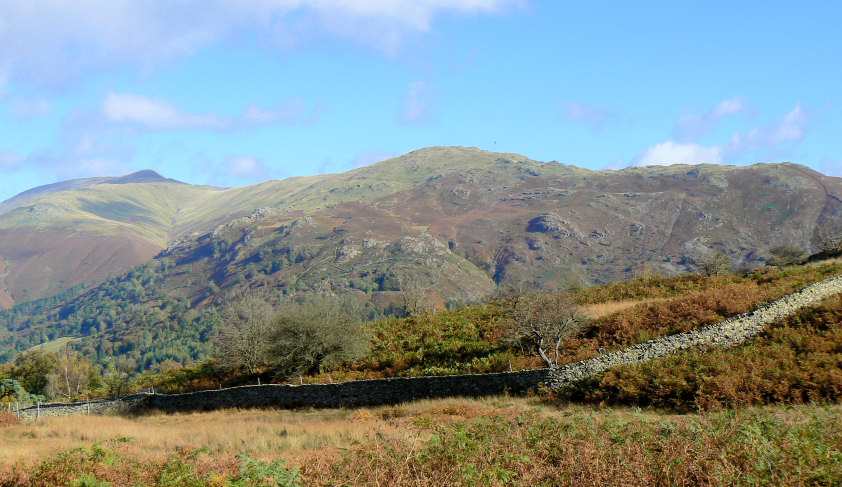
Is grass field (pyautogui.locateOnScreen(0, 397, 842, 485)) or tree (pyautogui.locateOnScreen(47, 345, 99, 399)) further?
tree (pyautogui.locateOnScreen(47, 345, 99, 399))

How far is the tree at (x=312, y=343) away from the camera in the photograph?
128 ft

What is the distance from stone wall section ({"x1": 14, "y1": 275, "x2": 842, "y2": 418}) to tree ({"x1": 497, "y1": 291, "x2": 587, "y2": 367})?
2.38m

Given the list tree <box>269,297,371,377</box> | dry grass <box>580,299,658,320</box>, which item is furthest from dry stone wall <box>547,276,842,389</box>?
tree <box>269,297,371,377</box>

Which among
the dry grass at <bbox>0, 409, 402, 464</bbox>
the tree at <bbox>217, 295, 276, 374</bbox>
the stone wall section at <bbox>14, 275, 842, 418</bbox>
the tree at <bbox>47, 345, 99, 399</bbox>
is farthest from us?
the tree at <bbox>47, 345, 99, 399</bbox>

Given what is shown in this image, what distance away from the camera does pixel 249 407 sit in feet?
109

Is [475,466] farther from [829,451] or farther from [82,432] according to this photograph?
[82,432]

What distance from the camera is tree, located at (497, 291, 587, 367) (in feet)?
92.9

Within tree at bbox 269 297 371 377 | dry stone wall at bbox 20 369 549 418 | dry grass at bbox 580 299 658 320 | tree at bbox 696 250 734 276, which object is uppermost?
tree at bbox 696 250 734 276

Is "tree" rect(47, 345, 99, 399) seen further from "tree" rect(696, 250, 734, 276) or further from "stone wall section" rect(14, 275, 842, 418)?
"tree" rect(696, 250, 734, 276)

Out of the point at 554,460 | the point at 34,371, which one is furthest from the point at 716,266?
the point at 34,371

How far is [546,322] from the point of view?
28.4m

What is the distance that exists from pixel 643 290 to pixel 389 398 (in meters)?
22.8

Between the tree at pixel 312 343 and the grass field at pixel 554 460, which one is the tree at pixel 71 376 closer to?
the tree at pixel 312 343

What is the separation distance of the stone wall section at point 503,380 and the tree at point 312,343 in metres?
5.47
